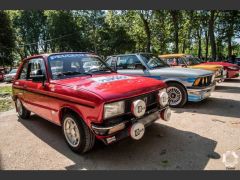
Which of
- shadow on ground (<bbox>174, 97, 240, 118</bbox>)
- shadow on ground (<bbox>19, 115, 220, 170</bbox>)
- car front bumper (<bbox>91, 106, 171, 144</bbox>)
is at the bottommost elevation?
shadow on ground (<bbox>19, 115, 220, 170</bbox>)

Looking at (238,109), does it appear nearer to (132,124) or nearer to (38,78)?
(132,124)

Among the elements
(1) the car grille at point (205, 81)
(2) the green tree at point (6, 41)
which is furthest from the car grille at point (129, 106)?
(2) the green tree at point (6, 41)

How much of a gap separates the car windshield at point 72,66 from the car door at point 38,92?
23 centimetres

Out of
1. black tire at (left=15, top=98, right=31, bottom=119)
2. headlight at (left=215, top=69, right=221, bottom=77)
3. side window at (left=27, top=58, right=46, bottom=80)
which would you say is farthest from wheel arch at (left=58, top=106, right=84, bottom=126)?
headlight at (left=215, top=69, right=221, bottom=77)

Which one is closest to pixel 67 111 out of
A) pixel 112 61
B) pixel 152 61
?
pixel 152 61

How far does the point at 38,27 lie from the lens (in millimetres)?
50469

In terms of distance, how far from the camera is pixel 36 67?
5090 millimetres

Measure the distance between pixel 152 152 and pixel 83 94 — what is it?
1.54 metres

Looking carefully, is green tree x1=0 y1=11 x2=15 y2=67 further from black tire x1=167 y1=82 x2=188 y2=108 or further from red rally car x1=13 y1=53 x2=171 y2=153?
black tire x1=167 y1=82 x2=188 y2=108

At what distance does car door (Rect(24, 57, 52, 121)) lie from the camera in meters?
4.48

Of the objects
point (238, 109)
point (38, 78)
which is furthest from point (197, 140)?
point (38, 78)

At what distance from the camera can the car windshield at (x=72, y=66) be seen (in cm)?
444

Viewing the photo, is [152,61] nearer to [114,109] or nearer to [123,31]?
[114,109]

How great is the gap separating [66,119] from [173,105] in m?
3.68
